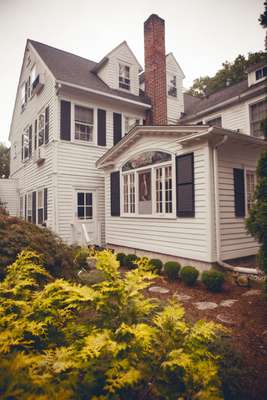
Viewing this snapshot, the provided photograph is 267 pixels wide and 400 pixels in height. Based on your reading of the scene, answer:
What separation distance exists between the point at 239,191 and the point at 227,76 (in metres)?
25.9

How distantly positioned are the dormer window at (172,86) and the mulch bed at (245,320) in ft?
44.9

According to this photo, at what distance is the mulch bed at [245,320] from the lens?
2.49 metres

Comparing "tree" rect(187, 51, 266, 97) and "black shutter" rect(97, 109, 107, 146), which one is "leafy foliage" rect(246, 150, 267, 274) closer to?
"black shutter" rect(97, 109, 107, 146)

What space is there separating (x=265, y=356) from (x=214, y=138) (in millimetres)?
5005

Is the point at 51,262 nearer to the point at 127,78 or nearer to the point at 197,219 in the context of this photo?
the point at 197,219

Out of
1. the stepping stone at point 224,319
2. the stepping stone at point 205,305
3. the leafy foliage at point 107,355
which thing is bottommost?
the stepping stone at point 205,305

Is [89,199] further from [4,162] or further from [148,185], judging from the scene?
[4,162]

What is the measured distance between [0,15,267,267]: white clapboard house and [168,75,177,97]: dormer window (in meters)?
0.07

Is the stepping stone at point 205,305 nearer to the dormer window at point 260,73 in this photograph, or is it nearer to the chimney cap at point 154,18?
the dormer window at point 260,73

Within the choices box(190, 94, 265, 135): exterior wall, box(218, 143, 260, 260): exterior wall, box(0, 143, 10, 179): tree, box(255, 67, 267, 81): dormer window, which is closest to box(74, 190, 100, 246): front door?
box(218, 143, 260, 260): exterior wall

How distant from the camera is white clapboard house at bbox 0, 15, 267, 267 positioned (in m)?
6.66

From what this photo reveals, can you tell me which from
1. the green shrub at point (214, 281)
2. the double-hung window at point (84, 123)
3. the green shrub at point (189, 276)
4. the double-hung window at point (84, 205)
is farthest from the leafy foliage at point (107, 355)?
the double-hung window at point (84, 123)

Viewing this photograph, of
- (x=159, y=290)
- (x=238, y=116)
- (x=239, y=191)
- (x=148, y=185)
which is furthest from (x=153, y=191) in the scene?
(x=238, y=116)

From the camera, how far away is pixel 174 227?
7.30 metres
